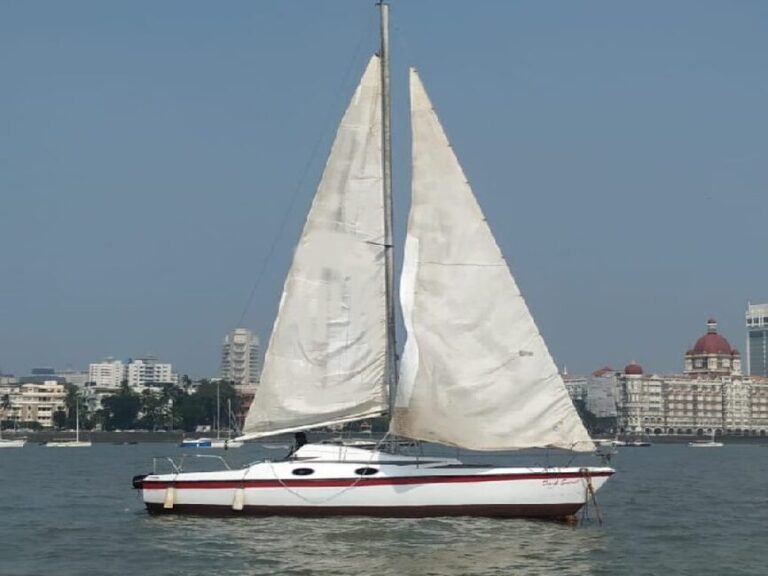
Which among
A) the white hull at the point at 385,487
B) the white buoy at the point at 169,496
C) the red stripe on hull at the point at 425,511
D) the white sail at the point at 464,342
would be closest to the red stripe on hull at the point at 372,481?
the white hull at the point at 385,487

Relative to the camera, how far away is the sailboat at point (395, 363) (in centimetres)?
3148

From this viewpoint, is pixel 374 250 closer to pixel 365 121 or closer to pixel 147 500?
pixel 365 121

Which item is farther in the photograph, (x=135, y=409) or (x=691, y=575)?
(x=135, y=409)

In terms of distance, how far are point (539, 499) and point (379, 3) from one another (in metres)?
12.7

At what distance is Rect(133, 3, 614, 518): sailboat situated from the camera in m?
31.5

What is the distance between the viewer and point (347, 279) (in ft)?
109

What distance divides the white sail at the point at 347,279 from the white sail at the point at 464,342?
117 cm

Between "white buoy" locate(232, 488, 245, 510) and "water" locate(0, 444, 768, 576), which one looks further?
"white buoy" locate(232, 488, 245, 510)

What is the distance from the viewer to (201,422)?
195m

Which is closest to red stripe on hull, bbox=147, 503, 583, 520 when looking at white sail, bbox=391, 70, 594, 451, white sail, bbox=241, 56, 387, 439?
white sail, bbox=391, 70, 594, 451

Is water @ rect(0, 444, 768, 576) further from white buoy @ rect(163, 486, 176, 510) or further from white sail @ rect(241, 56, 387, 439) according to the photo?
white sail @ rect(241, 56, 387, 439)

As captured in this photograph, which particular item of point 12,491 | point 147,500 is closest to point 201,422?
point 12,491

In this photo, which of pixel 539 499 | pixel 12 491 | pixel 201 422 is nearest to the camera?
pixel 539 499

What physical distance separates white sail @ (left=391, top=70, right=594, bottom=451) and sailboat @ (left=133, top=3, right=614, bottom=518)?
0.03 metres
